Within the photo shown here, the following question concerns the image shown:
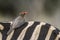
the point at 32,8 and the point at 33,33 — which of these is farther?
the point at 32,8

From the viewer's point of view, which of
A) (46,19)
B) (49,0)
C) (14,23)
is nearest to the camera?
(14,23)

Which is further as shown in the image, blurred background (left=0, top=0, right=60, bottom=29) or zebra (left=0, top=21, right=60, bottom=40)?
blurred background (left=0, top=0, right=60, bottom=29)

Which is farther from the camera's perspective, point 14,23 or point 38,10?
point 38,10

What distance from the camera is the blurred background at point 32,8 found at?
9.03ft

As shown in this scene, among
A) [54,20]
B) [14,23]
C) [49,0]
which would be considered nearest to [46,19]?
[54,20]

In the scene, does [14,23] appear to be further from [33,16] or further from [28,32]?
[33,16]

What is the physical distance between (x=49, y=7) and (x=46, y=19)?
0.20 meters

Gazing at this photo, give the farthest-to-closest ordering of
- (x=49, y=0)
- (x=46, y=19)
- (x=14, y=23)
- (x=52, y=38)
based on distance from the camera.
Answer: (x=49, y=0) → (x=46, y=19) → (x=14, y=23) → (x=52, y=38)

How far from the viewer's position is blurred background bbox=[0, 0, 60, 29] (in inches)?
108

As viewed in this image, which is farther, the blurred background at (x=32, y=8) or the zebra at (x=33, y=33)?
the blurred background at (x=32, y=8)

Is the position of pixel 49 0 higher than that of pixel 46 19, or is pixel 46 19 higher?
pixel 49 0

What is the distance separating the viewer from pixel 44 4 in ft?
9.31

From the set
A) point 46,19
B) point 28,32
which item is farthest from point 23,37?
point 46,19

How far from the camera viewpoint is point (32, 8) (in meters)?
2.81
